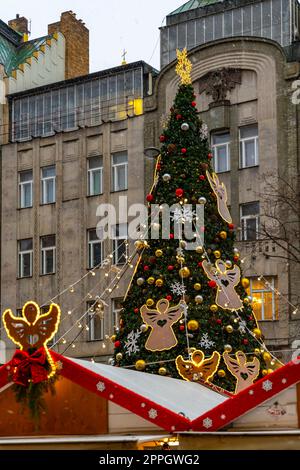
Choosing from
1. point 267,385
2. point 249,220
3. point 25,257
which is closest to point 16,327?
point 267,385

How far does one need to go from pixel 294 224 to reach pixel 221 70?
6.54 metres

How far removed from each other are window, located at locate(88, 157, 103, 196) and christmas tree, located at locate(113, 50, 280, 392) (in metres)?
21.9

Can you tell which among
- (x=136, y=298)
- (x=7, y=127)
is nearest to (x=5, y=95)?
(x=7, y=127)

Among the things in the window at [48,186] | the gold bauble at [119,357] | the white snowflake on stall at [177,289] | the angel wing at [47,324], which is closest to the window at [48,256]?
the window at [48,186]

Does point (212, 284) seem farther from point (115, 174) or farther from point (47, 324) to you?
point (115, 174)

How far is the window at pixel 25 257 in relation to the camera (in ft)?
134

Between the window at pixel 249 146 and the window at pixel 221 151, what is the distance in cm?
62

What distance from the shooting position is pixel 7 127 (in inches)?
1757

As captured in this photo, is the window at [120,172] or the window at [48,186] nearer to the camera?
the window at [120,172]

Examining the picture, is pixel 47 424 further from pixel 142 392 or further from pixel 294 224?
pixel 294 224

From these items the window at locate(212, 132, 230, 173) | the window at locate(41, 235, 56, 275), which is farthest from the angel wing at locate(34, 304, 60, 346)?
the window at locate(41, 235, 56, 275)

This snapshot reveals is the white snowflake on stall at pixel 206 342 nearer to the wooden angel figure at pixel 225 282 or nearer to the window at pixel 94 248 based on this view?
the wooden angel figure at pixel 225 282

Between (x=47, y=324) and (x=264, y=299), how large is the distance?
76.5 feet

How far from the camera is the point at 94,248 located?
39.2 m
